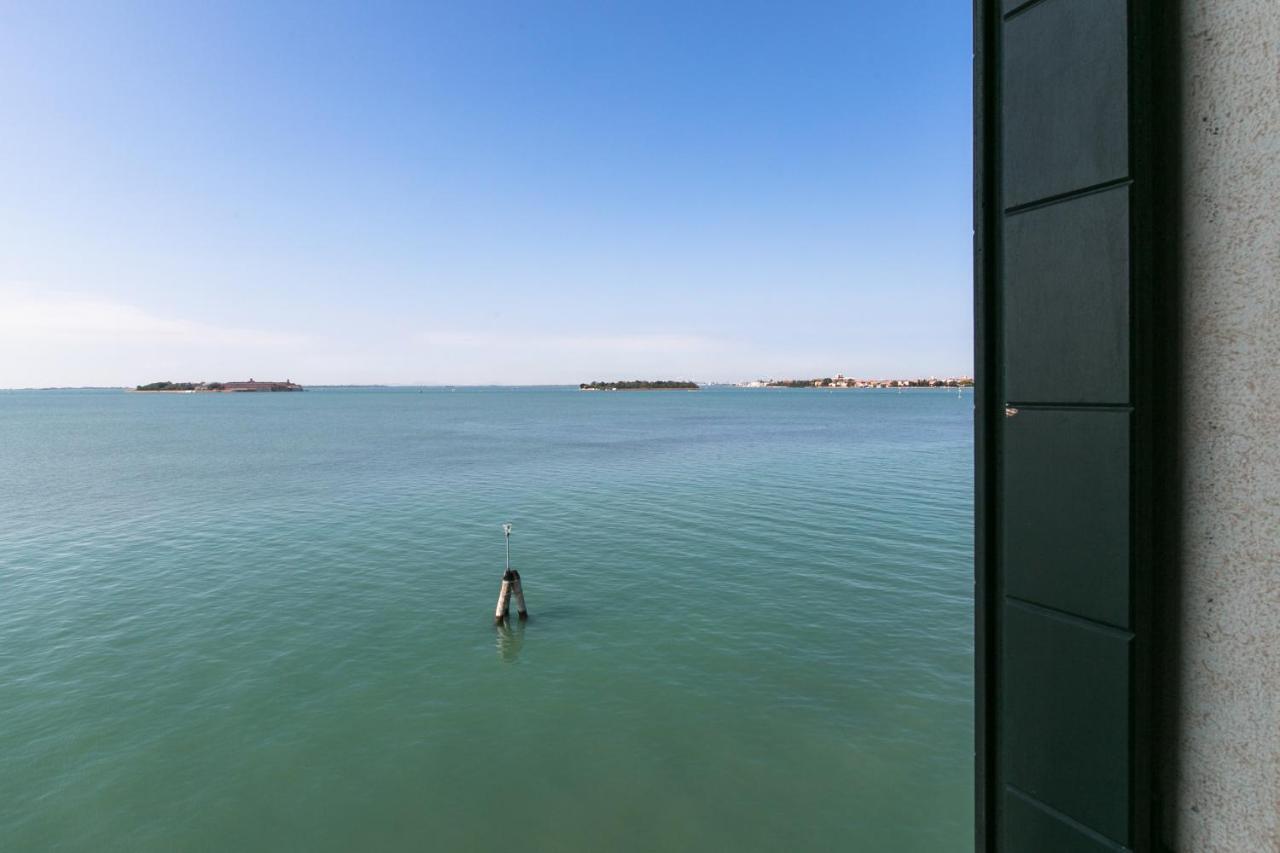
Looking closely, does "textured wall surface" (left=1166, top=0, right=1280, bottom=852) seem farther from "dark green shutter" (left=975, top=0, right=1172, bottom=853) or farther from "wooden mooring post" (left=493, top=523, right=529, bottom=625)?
"wooden mooring post" (left=493, top=523, right=529, bottom=625)

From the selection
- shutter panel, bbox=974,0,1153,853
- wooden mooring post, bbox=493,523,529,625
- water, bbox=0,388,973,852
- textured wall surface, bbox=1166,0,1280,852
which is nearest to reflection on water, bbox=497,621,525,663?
water, bbox=0,388,973,852

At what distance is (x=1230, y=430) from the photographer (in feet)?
6.73

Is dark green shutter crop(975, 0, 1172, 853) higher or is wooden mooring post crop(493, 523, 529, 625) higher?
dark green shutter crop(975, 0, 1172, 853)

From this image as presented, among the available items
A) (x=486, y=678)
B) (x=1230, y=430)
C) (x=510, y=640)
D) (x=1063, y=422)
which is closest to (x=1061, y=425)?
(x=1063, y=422)

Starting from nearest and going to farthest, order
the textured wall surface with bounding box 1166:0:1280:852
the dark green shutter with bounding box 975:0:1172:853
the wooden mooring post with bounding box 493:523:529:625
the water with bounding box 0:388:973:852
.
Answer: the textured wall surface with bounding box 1166:0:1280:852 < the dark green shutter with bounding box 975:0:1172:853 < the water with bounding box 0:388:973:852 < the wooden mooring post with bounding box 493:523:529:625

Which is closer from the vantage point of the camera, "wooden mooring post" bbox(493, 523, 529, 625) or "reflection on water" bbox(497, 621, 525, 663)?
"reflection on water" bbox(497, 621, 525, 663)

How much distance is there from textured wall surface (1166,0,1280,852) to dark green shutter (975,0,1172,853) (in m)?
0.13

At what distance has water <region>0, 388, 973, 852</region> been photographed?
9672 millimetres

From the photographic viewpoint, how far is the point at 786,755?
428 inches

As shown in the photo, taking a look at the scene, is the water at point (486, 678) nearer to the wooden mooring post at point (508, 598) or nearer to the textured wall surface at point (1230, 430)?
the wooden mooring post at point (508, 598)

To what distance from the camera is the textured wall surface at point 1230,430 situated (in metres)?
1.98

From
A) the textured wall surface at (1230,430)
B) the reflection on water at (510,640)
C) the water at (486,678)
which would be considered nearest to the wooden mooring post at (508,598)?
the reflection on water at (510,640)

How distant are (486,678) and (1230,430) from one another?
1397 cm

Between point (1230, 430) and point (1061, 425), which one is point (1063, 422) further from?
point (1230, 430)
